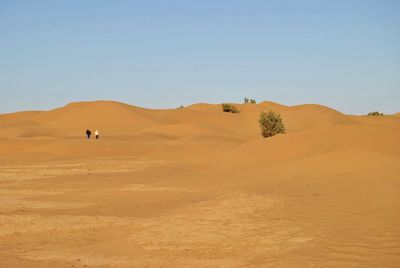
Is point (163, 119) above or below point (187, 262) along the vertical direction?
above

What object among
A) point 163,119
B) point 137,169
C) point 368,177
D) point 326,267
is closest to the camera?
point 326,267

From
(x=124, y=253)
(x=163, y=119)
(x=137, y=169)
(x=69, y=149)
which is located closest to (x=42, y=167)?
(x=137, y=169)

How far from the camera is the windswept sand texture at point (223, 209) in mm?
8922

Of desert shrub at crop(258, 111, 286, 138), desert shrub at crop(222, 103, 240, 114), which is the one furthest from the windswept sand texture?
desert shrub at crop(222, 103, 240, 114)

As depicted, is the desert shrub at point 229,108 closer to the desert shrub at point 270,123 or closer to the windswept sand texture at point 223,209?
the desert shrub at point 270,123

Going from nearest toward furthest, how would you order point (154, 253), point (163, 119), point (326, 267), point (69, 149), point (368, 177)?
point (326, 267)
point (154, 253)
point (368, 177)
point (69, 149)
point (163, 119)

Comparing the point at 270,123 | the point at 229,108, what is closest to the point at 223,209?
the point at 270,123

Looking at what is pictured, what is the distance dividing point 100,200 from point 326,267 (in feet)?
32.2

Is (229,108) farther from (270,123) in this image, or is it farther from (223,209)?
(223,209)

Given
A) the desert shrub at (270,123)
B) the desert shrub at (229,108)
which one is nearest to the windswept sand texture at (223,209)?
the desert shrub at (270,123)

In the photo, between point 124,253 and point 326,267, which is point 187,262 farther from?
point 326,267

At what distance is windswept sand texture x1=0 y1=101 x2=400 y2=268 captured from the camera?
892cm

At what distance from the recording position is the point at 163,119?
8762 centimetres

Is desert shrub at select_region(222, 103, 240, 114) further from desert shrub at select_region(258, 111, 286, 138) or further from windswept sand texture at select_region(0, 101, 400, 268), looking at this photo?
windswept sand texture at select_region(0, 101, 400, 268)
